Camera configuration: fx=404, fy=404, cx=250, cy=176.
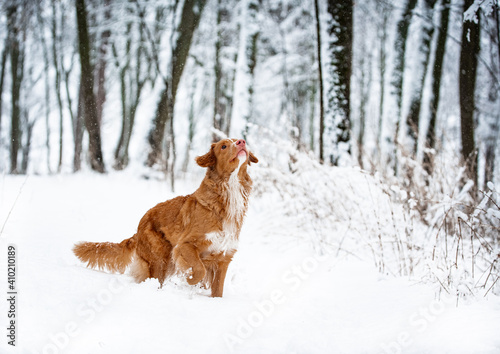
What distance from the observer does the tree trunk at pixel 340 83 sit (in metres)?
6.86

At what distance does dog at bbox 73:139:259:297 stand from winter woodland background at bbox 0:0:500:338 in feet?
4.64

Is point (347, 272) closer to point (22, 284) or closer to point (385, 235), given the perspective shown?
point (385, 235)

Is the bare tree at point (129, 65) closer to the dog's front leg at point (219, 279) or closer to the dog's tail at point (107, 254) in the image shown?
the dog's tail at point (107, 254)

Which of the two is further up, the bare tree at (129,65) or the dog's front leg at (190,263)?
the bare tree at (129,65)

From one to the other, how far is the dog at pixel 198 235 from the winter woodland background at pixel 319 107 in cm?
141

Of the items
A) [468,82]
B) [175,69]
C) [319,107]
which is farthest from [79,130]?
[468,82]

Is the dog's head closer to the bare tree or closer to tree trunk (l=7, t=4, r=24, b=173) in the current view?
tree trunk (l=7, t=4, r=24, b=173)

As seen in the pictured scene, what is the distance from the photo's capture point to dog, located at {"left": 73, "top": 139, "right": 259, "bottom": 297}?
10.1ft

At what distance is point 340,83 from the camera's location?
6914 mm

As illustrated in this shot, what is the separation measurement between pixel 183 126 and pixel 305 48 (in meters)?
8.42

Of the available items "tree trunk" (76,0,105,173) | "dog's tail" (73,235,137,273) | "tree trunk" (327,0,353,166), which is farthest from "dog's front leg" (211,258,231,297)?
"tree trunk" (76,0,105,173)

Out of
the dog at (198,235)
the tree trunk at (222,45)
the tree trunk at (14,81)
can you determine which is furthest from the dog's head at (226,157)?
the tree trunk at (14,81)

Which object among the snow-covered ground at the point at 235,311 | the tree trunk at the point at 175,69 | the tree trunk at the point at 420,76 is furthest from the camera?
the tree trunk at the point at 420,76

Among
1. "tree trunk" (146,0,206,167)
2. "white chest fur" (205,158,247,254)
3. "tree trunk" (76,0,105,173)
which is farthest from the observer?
"tree trunk" (146,0,206,167)
